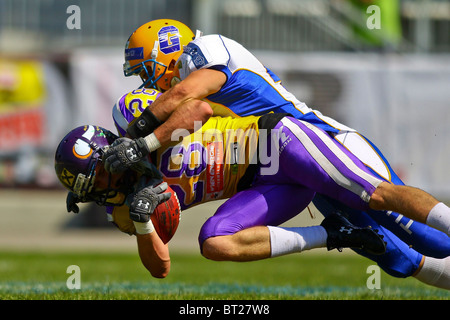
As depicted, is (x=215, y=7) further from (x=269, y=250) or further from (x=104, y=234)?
(x=269, y=250)

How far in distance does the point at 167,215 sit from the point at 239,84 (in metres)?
0.79

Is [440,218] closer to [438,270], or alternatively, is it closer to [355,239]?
[355,239]

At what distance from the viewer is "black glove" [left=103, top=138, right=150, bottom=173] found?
366 centimetres

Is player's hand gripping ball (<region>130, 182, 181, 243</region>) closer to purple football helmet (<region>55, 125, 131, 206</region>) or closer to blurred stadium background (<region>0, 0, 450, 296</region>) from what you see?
purple football helmet (<region>55, 125, 131, 206</region>)

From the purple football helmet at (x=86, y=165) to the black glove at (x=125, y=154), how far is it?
18cm

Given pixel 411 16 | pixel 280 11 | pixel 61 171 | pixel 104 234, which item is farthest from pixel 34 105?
pixel 61 171

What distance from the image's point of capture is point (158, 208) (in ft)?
12.6

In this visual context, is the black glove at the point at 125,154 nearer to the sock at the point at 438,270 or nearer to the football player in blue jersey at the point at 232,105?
the football player in blue jersey at the point at 232,105

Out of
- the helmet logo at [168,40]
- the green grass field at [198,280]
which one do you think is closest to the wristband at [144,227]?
the green grass field at [198,280]

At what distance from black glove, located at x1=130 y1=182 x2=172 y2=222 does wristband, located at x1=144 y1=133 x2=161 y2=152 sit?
199mm

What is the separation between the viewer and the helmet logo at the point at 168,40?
4309mm

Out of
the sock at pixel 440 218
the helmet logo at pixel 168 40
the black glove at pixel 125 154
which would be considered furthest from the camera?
the helmet logo at pixel 168 40

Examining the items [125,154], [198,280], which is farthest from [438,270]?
→ [198,280]
